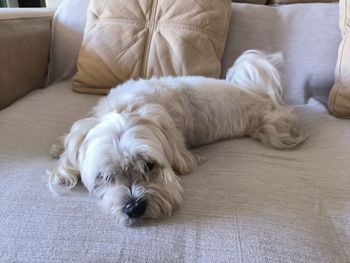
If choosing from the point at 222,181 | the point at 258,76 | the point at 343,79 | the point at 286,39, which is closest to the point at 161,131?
the point at 222,181

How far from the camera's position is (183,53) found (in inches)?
63.1

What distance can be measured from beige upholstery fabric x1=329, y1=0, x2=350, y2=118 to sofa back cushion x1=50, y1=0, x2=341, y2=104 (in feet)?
0.34

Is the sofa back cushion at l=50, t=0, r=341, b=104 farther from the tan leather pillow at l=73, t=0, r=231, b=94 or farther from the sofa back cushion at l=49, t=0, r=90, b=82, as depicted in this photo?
the tan leather pillow at l=73, t=0, r=231, b=94

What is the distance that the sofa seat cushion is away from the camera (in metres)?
0.82

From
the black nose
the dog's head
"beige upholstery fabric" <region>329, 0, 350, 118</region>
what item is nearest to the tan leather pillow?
"beige upholstery fabric" <region>329, 0, 350, 118</region>

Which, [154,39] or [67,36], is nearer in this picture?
[154,39]

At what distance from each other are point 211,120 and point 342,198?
0.53m

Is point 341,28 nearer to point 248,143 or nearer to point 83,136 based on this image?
point 248,143

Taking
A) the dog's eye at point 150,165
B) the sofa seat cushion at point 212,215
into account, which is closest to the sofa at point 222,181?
the sofa seat cushion at point 212,215

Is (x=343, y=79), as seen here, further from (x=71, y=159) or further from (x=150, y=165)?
(x=71, y=159)

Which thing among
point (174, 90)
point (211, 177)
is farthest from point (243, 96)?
point (211, 177)

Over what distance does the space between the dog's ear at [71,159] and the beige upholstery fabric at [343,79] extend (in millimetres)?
944

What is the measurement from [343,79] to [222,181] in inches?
29.6

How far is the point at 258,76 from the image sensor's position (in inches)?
58.6
